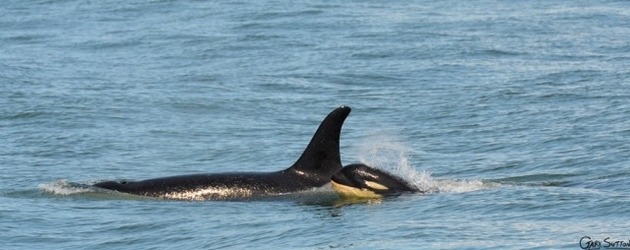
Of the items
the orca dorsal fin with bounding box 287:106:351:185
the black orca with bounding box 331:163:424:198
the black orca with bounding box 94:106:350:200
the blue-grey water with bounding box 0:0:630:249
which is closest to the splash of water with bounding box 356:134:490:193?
the blue-grey water with bounding box 0:0:630:249

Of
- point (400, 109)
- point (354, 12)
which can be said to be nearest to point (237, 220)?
point (400, 109)

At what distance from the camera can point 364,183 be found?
1856 centimetres

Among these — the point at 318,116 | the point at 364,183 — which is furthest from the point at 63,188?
the point at 318,116

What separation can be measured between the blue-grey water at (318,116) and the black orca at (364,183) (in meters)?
0.27

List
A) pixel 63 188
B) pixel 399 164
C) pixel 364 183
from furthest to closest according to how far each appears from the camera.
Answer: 1. pixel 399 164
2. pixel 63 188
3. pixel 364 183

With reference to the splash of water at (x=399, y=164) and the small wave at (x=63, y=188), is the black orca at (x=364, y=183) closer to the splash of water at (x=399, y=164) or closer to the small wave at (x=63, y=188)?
the splash of water at (x=399, y=164)

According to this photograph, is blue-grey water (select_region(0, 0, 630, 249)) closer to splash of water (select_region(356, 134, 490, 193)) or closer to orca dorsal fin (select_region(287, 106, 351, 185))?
splash of water (select_region(356, 134, 490, 193))

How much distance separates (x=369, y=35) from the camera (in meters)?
38.8

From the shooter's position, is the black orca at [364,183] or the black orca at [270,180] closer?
the black orca at [364,183]

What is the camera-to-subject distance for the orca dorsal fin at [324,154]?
62.0ft
